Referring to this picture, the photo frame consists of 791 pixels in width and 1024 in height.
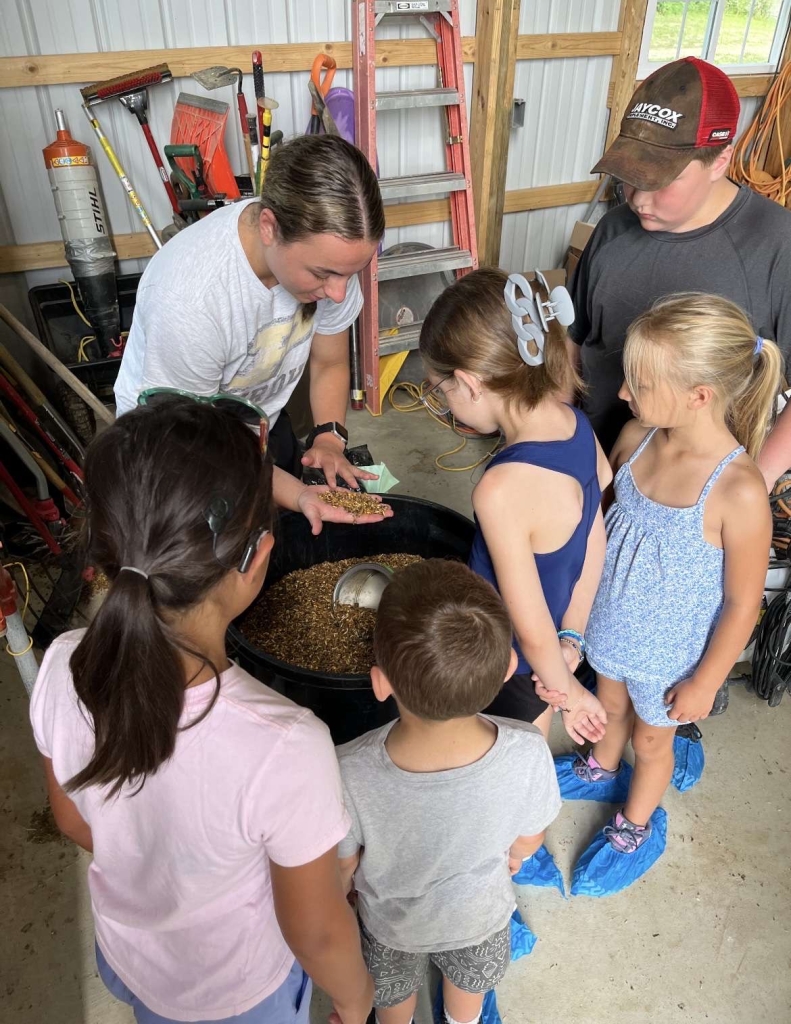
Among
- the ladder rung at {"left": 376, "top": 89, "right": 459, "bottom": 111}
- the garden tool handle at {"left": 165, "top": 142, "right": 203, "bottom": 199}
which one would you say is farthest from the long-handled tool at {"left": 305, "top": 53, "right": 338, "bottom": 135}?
the garden tool handle at {"left": 165, "top": 142, "right": 203, "bottom": 199}

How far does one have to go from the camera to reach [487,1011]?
1.46 meters

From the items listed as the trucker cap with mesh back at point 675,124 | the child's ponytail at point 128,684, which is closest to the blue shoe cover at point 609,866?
the child's ponytail at point 128,684

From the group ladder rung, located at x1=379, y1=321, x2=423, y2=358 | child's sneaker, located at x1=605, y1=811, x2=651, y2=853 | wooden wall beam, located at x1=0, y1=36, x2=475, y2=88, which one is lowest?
child's sneaker, located at x1=605, y1=811, x2=651, y2=853

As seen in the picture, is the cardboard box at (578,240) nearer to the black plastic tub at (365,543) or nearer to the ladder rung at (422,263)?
the ladder rung at (422,263)

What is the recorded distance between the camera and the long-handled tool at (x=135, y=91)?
9.70 feet

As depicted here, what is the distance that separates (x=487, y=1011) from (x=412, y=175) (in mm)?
3732

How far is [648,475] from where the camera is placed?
1505mm

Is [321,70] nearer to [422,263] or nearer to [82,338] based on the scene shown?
[422,263]

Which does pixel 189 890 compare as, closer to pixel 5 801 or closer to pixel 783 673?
pixel 5 801

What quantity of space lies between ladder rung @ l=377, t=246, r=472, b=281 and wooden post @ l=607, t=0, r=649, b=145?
129cm

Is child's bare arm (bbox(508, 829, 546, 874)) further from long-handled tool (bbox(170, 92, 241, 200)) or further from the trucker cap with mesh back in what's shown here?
long-handled tool (bbox(170, 92, 241, 200))

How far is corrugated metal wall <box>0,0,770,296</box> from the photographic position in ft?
9.97

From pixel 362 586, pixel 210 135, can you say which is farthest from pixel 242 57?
pixel 362 586

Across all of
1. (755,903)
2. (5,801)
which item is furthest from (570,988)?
(5,801)
